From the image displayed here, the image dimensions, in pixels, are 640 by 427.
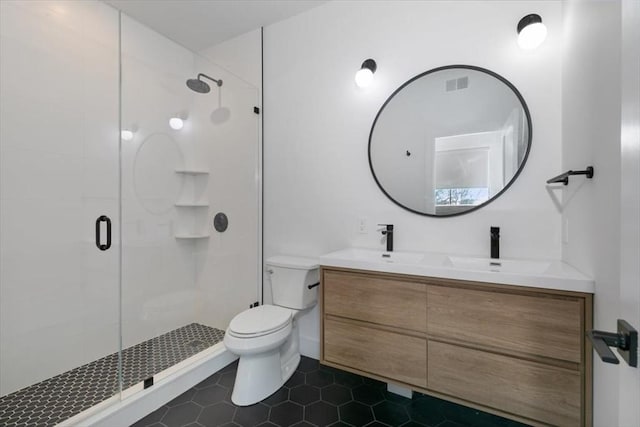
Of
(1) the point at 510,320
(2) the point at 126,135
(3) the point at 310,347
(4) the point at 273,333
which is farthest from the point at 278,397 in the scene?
(2) the point at 126,135

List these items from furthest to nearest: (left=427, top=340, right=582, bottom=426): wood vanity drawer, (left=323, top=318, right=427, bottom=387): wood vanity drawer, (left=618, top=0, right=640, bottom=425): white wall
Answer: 1. (left=323, top=318, right=427, bottom=387): wood vanity drawer
2. (left=427, top=340, right=582, bottom=426): wood vanity drawer
3. (left=618, top=0, right=640, bottom=425): white wall

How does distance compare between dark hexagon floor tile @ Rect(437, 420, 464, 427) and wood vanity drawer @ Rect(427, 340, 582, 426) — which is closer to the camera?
wood vanity drawer @ Rect(427, 340, 582, 426)

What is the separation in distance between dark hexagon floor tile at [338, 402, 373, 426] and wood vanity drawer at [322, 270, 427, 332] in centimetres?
54

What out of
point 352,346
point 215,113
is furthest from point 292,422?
point 215,113

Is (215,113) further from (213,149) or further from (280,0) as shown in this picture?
(280,0)

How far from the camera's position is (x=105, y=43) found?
2223 mm

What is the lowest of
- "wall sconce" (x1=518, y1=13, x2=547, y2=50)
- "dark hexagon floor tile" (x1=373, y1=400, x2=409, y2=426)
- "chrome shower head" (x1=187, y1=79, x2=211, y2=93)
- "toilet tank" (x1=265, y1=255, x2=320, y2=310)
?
"dark hexagon floor tile" (x1=373, y1=400, x2=409, y2=426)

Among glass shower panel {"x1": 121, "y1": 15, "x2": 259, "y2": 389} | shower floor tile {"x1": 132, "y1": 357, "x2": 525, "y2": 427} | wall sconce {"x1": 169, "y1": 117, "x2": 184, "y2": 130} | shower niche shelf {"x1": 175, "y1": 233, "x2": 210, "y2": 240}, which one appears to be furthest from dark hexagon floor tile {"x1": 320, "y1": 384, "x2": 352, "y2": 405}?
wall sconce {"x1": 169, "y1": 117, "x2": 184, "y2": 130}

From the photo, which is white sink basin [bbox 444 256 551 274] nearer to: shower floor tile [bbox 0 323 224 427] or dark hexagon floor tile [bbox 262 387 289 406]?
dark hexagon floor tile [bbox 262 387 289 406]

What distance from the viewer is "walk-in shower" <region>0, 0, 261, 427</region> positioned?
69.5 inches

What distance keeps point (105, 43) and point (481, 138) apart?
9.36ft

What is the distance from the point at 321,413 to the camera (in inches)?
64.5

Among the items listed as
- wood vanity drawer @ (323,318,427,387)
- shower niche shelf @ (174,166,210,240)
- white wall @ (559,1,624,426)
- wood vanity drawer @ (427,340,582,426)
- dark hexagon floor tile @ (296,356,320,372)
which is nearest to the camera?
white wall @ (559,1,624,426)

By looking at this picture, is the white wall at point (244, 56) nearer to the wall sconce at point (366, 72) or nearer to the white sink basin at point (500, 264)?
the wall sconce at point (366, 72)
